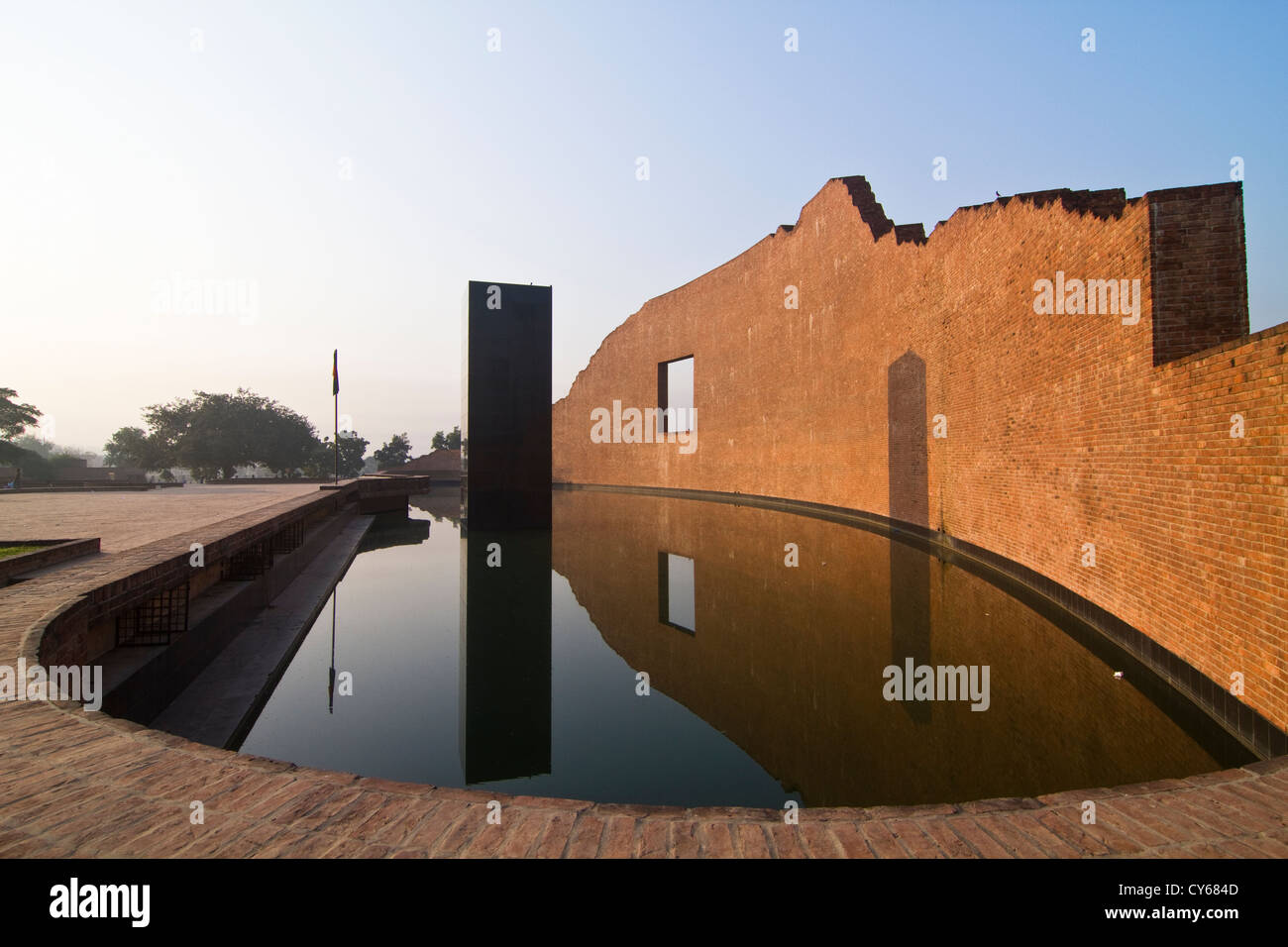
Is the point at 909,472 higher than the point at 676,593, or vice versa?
the point at 909,472

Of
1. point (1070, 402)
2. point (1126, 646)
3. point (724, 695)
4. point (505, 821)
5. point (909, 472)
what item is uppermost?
point (1070, 402)

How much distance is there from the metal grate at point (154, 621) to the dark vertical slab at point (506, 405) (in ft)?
30.3

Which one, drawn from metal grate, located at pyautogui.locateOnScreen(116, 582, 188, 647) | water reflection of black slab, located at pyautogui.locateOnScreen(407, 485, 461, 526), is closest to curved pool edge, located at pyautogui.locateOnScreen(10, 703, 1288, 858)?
metal grate, located at pyautogui.locateOnScreen(116, 582, 188, 647)

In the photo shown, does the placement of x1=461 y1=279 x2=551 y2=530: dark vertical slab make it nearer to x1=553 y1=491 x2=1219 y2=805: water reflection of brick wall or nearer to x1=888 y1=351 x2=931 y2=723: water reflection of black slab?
x1=553 y1=491 x2=1219 y2=805: water reflection of brick wall

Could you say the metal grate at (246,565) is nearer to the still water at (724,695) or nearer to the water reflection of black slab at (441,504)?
the still water at (724,695)

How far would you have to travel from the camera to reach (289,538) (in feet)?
33.4

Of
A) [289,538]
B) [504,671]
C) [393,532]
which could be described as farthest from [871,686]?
[393,532]

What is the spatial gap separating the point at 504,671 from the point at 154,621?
9.04 feet

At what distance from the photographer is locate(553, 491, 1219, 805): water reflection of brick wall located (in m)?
3.32

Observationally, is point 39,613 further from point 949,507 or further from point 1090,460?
point 949,507

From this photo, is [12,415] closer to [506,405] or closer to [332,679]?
[506,405]

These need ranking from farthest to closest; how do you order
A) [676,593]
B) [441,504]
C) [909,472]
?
[441,504] < [909,472] < [676,593]
